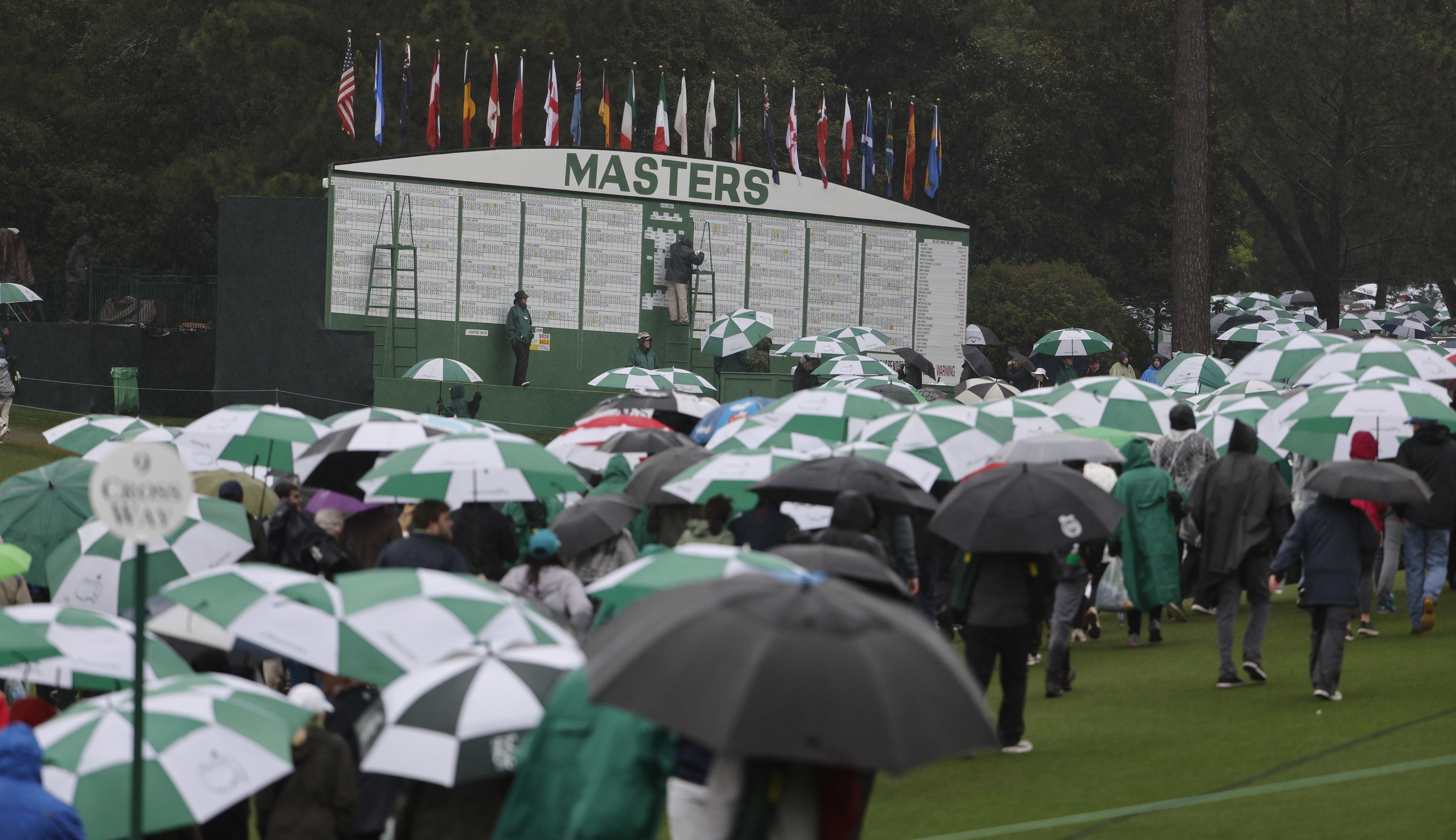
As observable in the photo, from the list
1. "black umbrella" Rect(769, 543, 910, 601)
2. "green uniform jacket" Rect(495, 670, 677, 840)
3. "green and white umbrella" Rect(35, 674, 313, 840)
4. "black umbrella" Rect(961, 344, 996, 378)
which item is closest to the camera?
"green uniform jacket" Rect(495, 670, 677, 840)

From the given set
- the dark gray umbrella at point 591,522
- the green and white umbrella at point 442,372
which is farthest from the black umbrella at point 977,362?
the dark gray umbrella at point 591,522

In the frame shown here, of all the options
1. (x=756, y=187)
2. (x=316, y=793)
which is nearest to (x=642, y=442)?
(x=316, y=793)

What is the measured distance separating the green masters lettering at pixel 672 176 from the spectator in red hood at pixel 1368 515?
17.5 m

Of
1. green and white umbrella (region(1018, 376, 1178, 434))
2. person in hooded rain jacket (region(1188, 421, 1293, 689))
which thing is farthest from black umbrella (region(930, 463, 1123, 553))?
green and white umbrella (region(1018, 376, 1178, 434))

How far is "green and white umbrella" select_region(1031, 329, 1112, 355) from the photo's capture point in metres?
28.8

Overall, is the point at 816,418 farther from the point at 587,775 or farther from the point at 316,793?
the point at 587,775

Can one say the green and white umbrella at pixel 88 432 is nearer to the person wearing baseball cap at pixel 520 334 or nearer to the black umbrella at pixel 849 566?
the black umbrella at pixel 849 566

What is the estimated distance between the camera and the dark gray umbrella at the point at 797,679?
4.38 metres

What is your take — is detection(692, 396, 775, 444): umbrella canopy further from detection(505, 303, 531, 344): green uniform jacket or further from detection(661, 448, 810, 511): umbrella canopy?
detection(505, 303, 531, 344): green uniform jacket

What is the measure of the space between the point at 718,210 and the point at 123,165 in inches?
705

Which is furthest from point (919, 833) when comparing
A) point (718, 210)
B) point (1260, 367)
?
point (718, 210)

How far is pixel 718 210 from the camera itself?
102ft

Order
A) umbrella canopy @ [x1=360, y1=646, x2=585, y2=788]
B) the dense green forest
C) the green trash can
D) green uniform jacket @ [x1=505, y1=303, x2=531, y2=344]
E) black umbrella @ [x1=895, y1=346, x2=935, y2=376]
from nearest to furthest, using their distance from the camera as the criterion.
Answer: umbrella canopy @ [x1=360, y1=646, x2=585, y2=788] < black umbrella @ [x1=895, y1=346, x2=935, y2=376] < the green trash can < green uniform jacket @ [x1=505, y1=303, x2=531, y2=344] < the dense green forest

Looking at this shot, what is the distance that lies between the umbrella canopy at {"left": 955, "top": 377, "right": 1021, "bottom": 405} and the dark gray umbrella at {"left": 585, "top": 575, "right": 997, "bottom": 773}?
13936 mm
